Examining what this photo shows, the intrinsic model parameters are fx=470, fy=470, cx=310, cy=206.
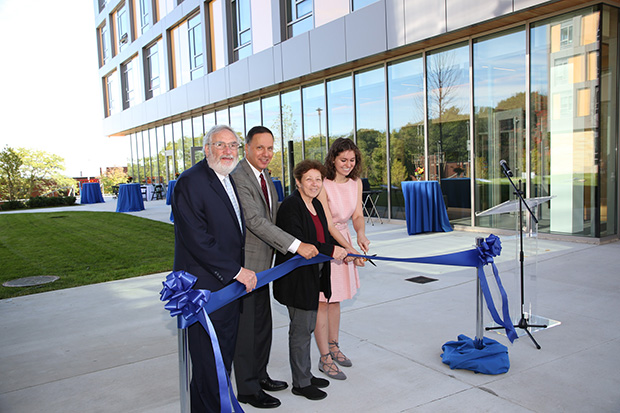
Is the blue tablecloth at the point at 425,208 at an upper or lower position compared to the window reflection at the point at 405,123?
lower

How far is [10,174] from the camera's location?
83.2 feet

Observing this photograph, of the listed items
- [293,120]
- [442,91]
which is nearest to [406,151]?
[442,91]

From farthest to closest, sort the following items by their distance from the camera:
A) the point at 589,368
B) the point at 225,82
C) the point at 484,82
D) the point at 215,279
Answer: the point at 225,82
the point at 484,82
the point at 589,368
the point at 215,279

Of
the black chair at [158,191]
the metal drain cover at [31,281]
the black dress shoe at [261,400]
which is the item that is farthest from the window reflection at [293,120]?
the black dress shoe at [261,400]

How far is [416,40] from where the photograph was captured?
9648 millimetres

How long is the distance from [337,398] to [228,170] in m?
1.61

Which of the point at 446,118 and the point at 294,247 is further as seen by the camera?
the point at 446,118

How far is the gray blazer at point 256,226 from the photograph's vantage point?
292 cm

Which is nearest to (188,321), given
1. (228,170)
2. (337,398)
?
(228,170)

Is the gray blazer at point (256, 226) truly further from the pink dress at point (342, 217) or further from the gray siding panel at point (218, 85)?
the gray siding panel at point (218, 85)

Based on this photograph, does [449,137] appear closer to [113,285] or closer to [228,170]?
[113,285]

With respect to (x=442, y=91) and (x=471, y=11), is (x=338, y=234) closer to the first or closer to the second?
(x=471, y=11)

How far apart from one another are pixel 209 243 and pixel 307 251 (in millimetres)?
693

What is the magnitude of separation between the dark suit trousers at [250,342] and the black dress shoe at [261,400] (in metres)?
0.03
